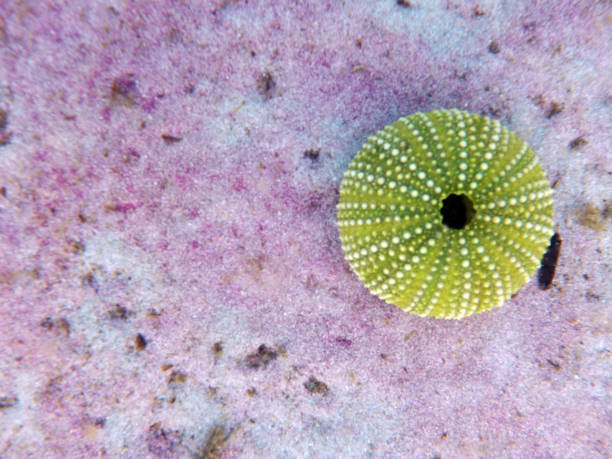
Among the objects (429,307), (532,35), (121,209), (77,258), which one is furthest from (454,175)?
(77,258)

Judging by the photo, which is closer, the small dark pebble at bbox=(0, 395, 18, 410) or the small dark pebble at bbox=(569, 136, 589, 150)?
the small dark pebble at bbox=(0, 395, 18, 410)

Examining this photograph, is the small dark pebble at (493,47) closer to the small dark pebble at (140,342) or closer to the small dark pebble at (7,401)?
the small dark pebble at (140,342)

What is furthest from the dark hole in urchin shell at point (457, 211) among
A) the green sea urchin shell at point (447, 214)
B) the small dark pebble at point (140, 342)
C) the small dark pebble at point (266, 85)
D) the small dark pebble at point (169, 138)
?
the small dark pebble at point (140, 342)

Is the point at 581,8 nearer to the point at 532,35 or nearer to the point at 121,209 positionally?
the point at 532,35

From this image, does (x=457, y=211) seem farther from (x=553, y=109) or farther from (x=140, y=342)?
(x=140, y=342)

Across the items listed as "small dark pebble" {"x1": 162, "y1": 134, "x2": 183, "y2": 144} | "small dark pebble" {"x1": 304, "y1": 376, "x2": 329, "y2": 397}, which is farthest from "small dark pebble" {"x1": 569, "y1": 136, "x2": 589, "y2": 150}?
"small dark pebble" {"x1": 162, "y1": 134, "x2": 183, "y2": 144}

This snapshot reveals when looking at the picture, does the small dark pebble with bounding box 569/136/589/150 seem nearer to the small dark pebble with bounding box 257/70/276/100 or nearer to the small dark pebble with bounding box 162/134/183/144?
the small dark pebble with bounding box 257/70/276/100
